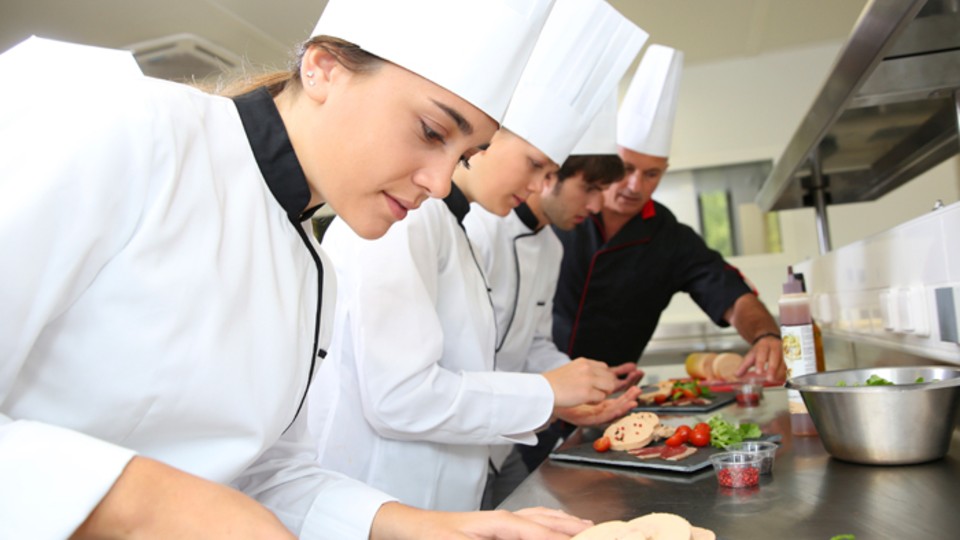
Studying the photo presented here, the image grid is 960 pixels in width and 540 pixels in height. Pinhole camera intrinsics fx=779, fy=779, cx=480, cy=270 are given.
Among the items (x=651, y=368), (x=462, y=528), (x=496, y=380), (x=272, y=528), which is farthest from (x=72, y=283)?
(x=651, y=368)

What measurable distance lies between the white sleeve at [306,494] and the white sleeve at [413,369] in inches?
10.8

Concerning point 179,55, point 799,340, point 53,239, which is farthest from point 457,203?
point 179,55

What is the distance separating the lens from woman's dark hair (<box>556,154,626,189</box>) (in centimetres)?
238

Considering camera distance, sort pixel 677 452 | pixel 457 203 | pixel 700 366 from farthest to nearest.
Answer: pixel 700 366 < pixel 457 203 < pixel 677 452

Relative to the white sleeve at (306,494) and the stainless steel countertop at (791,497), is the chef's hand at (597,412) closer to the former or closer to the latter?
the stainless steel countertop at (791,497)

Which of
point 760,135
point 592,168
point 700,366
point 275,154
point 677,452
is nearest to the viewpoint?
point 275,154

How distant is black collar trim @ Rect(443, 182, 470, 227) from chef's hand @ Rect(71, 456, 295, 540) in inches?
48.0

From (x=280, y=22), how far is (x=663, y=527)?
14.3 feet

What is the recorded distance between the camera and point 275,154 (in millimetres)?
1035

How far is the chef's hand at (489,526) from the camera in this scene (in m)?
0.95

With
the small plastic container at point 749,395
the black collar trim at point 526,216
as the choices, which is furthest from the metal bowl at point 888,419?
the black collar trim at point 526,216

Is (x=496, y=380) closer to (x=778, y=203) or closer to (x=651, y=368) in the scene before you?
(x=778, y=203)

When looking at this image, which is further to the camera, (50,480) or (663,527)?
(663,527)

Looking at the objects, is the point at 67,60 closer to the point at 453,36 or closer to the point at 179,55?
the point at 453,36
